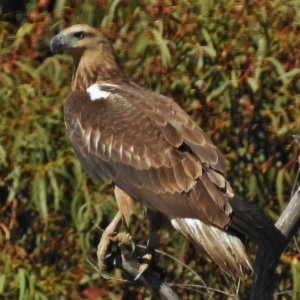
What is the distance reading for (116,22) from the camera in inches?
239

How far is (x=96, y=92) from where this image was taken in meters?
5.60

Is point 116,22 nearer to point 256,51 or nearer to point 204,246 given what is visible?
point 256,51

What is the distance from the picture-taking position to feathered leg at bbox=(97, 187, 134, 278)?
530 centimetres

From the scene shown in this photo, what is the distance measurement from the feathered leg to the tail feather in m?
0.42

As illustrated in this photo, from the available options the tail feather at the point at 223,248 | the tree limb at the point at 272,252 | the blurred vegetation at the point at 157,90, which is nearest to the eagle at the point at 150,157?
the tail feather at the point at 223,248

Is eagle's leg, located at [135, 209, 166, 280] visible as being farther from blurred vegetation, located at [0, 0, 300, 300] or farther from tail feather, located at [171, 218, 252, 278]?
blurred vegetation, located at [0, 0, 300, 300]

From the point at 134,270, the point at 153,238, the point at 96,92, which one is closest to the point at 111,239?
the point at 153,238

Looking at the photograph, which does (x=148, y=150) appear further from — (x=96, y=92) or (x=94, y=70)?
(x=94, y=70)

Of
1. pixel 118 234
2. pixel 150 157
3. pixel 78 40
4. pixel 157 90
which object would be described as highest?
pixel 78 40

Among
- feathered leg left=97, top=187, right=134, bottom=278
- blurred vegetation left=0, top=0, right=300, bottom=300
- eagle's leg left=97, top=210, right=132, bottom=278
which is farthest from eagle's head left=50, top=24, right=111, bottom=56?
eagle's leg left=97, top=210, right=132, bottom=278

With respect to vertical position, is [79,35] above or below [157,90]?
above

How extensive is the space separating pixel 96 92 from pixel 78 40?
0.92 ft

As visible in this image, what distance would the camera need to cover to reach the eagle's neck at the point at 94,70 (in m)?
5.78

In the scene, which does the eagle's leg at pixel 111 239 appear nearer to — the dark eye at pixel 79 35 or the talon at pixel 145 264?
the talon at pixel 145 264
